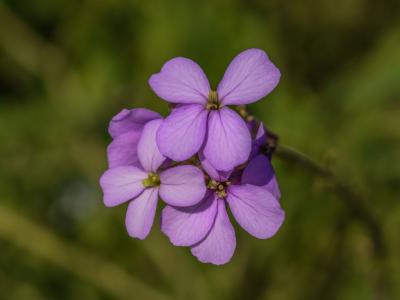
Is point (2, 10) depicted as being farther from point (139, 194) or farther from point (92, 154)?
point (139, 194)

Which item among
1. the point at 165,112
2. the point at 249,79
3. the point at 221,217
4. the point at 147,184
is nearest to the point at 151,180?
the point at 147,184

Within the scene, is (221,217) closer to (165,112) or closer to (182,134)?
(182,134)

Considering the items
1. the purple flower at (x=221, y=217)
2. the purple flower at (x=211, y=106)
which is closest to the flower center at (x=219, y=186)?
the purple flower at (x=221, y=217)

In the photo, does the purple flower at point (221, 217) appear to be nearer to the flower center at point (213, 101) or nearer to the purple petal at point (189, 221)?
the purple petal at point (189, 221)

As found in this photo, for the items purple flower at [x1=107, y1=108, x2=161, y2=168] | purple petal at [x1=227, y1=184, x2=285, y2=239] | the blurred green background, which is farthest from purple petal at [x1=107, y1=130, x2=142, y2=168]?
the blurred green background

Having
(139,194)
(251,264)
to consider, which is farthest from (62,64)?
(139,194)

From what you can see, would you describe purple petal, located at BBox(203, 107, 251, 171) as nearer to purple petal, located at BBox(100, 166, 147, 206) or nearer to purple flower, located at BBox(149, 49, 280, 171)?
purple flower, located at BBox(149, 49, 280, 171)
